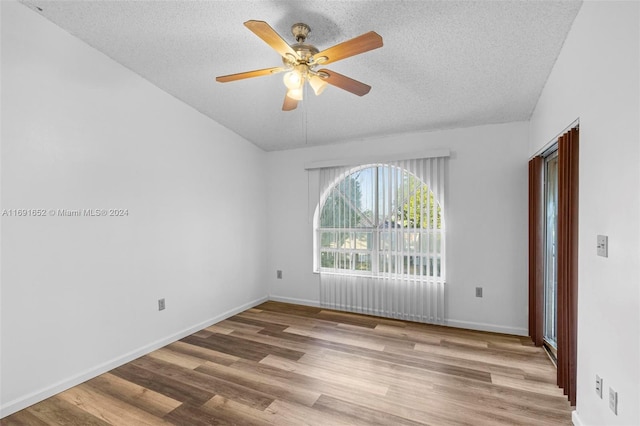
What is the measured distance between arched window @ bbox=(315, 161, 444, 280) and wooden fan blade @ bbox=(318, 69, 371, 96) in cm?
185

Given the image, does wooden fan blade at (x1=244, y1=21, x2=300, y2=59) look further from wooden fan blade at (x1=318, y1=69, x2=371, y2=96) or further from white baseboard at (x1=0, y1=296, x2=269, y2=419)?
white baseboard at (x1=0, y1=296, x2=269, y2=419)

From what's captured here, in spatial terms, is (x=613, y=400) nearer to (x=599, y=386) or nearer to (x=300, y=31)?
(x=599, y=386)

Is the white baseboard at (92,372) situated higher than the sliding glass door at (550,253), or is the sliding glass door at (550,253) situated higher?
the sliding glass door at (550,253)

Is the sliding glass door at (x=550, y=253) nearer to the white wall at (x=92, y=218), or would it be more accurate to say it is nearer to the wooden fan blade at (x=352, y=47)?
the wooden fan blade at (x=352, y=47)

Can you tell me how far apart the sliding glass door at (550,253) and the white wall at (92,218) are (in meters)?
3.65

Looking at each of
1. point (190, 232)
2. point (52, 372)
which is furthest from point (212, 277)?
point (52, 372)

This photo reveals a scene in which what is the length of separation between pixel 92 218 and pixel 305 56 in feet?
7.42

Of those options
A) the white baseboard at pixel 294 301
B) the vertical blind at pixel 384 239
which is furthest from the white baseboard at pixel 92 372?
the vertical blind at pixel 384 239

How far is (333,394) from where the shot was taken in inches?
91.3

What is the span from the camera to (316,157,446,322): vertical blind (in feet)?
12.4

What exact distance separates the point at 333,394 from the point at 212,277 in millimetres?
2201

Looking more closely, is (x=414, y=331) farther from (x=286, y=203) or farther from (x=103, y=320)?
(x=103, y=320)

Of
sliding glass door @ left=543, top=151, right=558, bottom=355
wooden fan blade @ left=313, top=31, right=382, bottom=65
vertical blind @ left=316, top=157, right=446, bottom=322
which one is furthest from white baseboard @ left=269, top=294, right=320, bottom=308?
wooden fan blade @ left=313, top=31, right=382, bottom=65

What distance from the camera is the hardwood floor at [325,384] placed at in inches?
81.4
